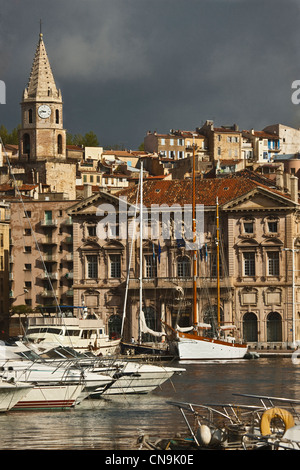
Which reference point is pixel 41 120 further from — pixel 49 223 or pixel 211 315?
pixel 211 315

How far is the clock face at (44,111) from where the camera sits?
14538cm

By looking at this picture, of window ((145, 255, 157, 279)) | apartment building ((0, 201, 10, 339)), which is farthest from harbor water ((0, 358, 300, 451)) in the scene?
apartment building ((0, 201, 10, 339))

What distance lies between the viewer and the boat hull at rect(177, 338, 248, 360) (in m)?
82.7

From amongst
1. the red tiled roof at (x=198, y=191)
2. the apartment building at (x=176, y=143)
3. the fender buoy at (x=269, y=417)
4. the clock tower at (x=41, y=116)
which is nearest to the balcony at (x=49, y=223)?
the red tiled roof at (x=198, y=191)

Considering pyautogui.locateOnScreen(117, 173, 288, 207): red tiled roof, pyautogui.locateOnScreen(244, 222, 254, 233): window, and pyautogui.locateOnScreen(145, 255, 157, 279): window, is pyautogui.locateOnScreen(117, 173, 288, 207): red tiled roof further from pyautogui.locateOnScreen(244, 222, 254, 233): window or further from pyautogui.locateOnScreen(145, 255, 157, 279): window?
pyautogui.locateOnScreen(145, 255, 157, 279): window

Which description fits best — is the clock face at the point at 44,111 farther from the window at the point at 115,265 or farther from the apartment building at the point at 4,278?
the window at the point at 115,265

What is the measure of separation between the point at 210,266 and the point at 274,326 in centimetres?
753

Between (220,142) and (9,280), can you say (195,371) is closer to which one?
(9,280)

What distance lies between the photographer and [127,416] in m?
47.1

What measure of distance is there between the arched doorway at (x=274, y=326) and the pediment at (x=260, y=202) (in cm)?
921
